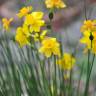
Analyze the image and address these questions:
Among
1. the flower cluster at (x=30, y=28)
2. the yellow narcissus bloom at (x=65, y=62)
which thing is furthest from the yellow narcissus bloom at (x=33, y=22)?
the yellow narcissus bloom at (x=65, y=62)

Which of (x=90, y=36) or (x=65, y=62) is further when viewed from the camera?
(x=65, y=62)

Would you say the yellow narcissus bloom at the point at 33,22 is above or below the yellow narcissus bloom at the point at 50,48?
above

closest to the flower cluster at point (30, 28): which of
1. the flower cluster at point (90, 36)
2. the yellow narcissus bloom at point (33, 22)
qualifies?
the yellow narcissus bloom at point (33, 22)

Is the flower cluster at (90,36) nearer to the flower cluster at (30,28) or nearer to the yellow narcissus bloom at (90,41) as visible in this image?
the yellow narcissus bloom at (90,41)

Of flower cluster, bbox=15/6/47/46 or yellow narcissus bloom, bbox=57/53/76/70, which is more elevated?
flower cluster, bbox=15/6/47/46

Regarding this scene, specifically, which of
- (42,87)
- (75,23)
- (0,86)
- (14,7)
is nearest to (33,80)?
(42,87)

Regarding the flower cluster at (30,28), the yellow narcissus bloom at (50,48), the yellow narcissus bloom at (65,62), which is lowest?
the yellow narcissus bloom at (65,62)

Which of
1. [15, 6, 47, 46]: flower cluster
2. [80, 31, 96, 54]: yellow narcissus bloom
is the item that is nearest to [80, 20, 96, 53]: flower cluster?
[80, 31, 96, 54]: yellow narcissus bloom

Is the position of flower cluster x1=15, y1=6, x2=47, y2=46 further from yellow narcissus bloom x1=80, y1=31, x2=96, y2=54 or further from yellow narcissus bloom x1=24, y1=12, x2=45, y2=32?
yellow narcissus bloom x1=80, y1=31, x2=96, y2=54

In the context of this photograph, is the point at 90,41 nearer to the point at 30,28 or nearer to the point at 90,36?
the point at 90,36

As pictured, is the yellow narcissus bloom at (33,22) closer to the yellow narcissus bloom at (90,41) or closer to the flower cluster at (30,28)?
the flower cluster at (30,28)

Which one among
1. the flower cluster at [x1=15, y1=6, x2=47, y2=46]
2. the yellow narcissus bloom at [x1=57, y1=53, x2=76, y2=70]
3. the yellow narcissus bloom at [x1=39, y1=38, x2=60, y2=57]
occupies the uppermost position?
the flower cluster at [x1=15, y1=6, x2=47, y2=46]

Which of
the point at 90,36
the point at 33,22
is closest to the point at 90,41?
the point at 90,36

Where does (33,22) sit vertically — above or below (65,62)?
above
